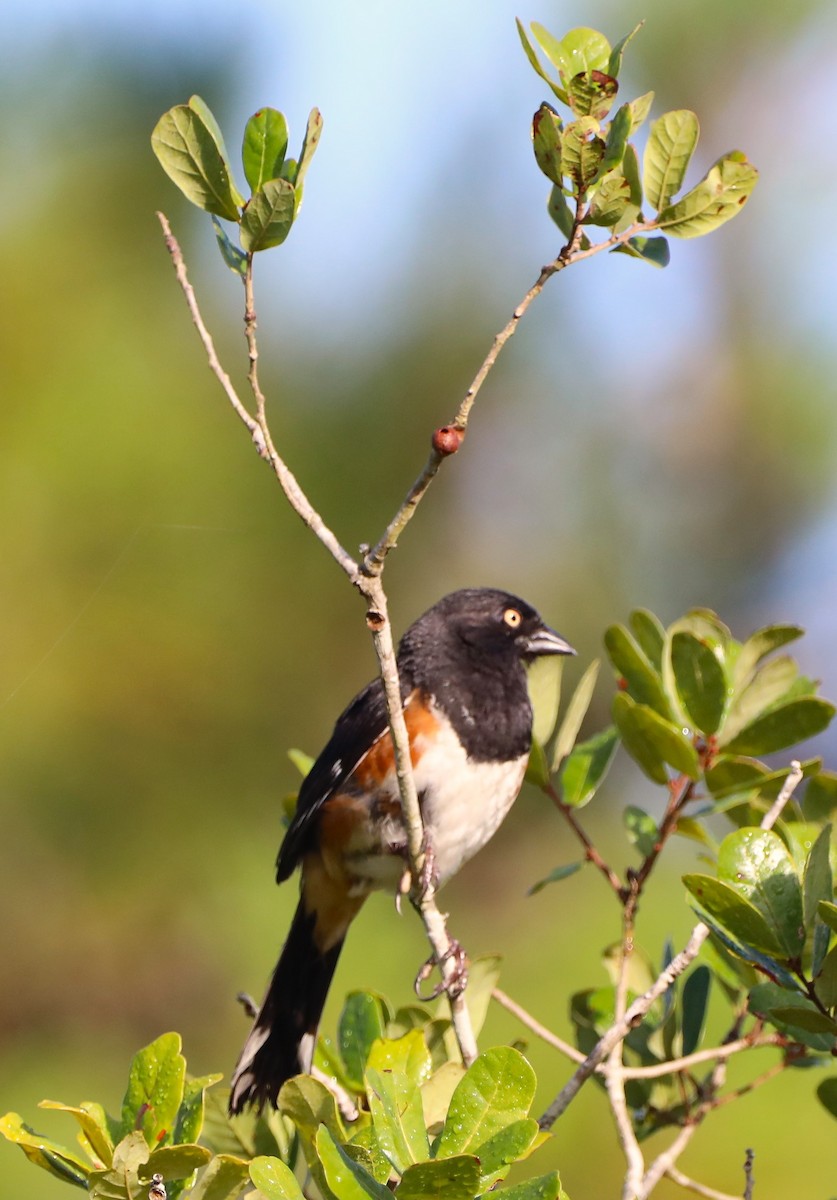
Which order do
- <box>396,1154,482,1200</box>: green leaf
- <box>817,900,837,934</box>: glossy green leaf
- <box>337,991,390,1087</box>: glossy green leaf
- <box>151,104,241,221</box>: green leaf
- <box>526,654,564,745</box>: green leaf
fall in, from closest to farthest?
<box>396,1154,482,1200</box>: green leaf → <box>817,900,837,934</box>: glossy green leaf → <box>151,104,241,221</box>: green leaf → <box>337,991,390,1087</box>: glossy green leaf → <box>526,654,564,745</box>: green leaf

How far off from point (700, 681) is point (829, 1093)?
57cm

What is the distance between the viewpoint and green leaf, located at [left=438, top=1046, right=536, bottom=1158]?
108cm

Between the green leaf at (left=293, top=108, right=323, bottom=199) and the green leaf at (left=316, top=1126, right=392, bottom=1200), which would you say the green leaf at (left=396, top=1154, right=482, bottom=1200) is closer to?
the green leaf at (left=316, top=1126, right=392, bottom=1200)

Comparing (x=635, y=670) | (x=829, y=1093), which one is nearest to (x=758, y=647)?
(x=635, y=670)

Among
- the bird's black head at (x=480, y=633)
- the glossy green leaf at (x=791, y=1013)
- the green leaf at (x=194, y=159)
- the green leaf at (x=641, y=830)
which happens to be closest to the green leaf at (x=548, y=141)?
the green leaf at (x=194, y=159)

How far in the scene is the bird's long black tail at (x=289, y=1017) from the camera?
2.09m

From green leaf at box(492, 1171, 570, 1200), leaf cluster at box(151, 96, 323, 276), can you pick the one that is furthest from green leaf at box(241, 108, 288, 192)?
green leaf at box(492, 1171, 570, 1200)

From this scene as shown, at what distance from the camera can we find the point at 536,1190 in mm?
1025

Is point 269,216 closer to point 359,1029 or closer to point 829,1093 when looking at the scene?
point 359,1029

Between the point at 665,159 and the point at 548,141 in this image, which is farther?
the point at 665,159

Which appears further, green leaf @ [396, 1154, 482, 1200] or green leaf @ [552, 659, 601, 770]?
green leaf @ [552, 659, 601, 770]

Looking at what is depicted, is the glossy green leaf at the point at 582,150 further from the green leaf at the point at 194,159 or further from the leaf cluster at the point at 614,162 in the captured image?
the green leaf at the point at 194,159

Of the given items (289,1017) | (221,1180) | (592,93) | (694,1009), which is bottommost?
(289,1017)

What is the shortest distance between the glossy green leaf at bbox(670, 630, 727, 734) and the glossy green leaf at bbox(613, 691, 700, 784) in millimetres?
45
